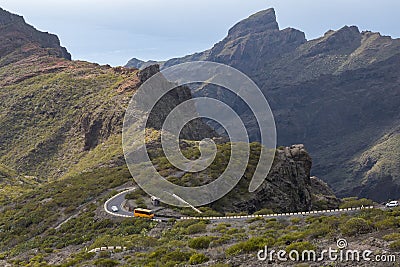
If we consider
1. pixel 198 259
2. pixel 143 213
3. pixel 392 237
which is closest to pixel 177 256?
pixel 198 259

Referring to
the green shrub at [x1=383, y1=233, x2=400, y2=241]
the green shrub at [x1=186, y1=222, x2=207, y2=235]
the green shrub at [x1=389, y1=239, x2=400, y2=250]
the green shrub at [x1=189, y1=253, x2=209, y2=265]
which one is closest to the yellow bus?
the green shrub at [x1=186, y1=222, x2=207, y2=235]

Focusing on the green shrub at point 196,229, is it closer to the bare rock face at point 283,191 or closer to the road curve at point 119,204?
the road curve at point 119,204

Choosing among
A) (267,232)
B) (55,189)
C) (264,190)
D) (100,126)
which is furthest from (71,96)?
(267,232)

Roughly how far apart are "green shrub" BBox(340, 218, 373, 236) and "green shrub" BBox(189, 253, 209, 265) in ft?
25.4

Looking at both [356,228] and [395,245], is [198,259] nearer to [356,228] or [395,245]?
[356,228]

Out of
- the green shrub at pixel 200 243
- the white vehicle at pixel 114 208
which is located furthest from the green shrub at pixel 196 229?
the white vehicle at pixel 114 208

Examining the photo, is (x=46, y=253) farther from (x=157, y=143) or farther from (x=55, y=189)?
(x=157, y=143)

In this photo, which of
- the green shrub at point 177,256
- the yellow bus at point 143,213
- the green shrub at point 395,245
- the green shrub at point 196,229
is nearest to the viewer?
the green shrub at point 395,245

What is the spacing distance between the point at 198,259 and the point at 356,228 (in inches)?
346

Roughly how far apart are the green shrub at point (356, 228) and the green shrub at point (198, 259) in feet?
25.4

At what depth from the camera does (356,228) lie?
23.9m

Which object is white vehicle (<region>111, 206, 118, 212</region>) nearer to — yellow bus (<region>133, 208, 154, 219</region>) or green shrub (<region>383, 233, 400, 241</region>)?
yellow bus (<region>133, 208, 154, 219</region>)

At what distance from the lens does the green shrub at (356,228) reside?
2377 centimetres

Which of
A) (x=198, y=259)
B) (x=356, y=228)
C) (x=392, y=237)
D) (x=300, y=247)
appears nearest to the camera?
(x=392, y=237)
